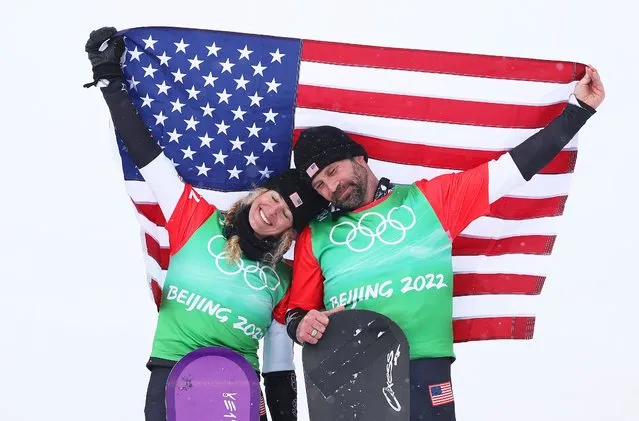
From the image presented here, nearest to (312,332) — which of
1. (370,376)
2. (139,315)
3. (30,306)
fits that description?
(370,376)

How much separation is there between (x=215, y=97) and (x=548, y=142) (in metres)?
1.42

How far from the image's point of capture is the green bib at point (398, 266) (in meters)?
3.60

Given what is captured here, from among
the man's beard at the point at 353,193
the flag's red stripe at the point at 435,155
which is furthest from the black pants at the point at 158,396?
the flag's red stripe at the point at 435,155

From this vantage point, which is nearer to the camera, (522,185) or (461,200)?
(461,200)

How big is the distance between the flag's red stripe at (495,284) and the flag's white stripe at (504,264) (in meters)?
0.02

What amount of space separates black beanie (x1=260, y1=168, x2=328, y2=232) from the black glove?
824 mm

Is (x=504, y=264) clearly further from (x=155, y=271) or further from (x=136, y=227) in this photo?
(x=136, y=227)

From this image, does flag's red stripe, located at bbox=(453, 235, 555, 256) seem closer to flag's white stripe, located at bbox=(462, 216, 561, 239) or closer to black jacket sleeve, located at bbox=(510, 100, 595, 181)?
flag's white stripe, located at bbox=(462, 216, 561, 239)

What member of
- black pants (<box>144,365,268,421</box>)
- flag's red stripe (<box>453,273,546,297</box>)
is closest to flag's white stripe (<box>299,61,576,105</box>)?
flag's red stripe (<box>453,273,546,297</box>)

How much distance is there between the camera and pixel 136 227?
19.0 feet

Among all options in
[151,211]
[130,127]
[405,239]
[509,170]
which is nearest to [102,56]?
[130,127]

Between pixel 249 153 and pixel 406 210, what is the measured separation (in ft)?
2.58

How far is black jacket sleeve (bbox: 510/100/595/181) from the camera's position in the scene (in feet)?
12.0

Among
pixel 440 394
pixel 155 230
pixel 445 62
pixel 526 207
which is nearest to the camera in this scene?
pixel 440 394
